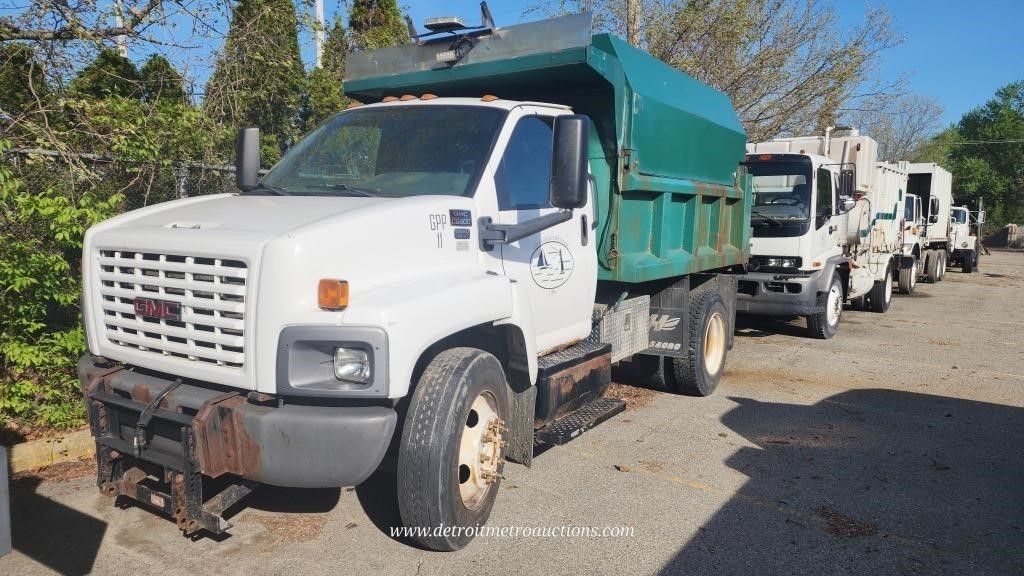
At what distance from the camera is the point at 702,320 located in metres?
7.03

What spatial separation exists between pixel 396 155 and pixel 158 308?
1665mm

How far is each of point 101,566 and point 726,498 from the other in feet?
11.9

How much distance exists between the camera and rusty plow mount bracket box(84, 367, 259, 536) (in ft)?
10.8

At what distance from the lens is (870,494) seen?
491 centimetres

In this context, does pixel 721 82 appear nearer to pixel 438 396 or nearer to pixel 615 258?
pixel 615 258

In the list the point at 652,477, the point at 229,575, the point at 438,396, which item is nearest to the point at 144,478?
the point at 229,575

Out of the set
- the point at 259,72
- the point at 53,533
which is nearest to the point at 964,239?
the point at 259,72

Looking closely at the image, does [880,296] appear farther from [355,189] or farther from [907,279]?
[355,189]

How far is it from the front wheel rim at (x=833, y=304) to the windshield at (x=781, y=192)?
1309mm

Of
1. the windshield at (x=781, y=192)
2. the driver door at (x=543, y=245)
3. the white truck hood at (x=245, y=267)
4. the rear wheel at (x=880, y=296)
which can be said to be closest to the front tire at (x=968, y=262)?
the rear wheel at (x=880, y=296)

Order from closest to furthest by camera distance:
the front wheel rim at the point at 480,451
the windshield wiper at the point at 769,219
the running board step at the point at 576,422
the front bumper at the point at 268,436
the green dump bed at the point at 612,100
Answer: the front bumper at the point at 268,436 < the front wheel rim at the point at 480,451 < the running board step at the point at 576,422 < the green dump bed at the point at 612,100 < the windshield wiper at the point at 769,219

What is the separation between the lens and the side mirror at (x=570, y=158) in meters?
4.15

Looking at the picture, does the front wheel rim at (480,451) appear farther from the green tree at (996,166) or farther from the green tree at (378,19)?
the green tree at (996,166)

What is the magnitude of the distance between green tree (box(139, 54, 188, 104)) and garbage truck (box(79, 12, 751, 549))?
2071 millimetres
